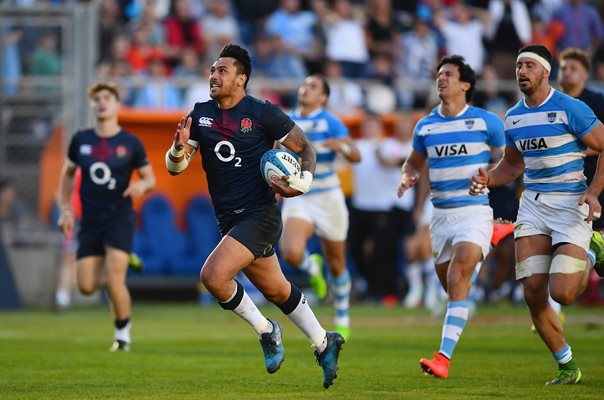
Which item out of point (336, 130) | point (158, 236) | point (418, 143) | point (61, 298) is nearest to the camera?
point (418, 143)

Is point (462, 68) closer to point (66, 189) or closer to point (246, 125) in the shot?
point (246, 125)

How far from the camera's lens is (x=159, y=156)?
909 inches

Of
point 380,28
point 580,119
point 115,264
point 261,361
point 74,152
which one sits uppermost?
point 580,119

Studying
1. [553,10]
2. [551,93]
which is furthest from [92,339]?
[553,10]

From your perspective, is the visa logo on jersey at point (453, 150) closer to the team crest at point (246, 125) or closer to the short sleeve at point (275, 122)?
the short sleeve at point (275, 122)

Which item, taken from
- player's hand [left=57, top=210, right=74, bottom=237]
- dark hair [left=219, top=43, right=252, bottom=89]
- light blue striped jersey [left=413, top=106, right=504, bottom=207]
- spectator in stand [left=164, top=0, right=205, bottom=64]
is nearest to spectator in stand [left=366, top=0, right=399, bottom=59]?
spectator in stand [left=164, top=0, right=205, bottom=64]

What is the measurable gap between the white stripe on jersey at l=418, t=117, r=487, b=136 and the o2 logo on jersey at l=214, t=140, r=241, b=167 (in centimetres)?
247

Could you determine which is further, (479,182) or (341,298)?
(341,298)

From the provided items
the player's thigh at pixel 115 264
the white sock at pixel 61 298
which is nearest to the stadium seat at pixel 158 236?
the white sock at pixel 61 298

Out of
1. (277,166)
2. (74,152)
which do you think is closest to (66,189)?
(74,152)

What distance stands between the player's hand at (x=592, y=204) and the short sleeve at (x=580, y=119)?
0.54 meters

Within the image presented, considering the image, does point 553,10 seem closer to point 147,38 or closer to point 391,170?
point 391,170

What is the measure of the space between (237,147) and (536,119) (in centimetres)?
248

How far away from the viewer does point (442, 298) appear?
19344mm
